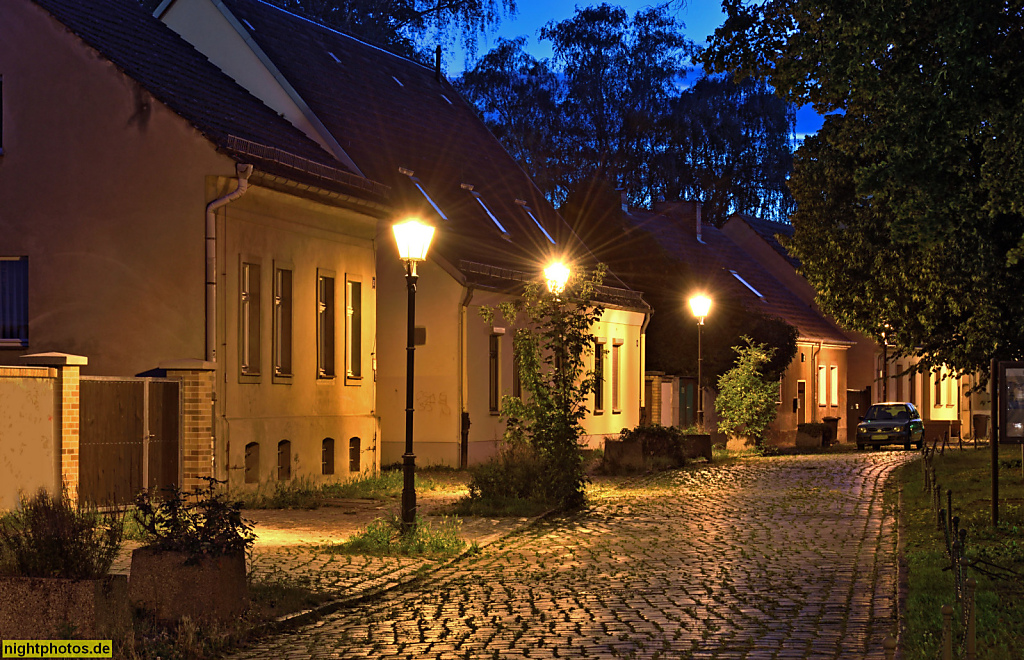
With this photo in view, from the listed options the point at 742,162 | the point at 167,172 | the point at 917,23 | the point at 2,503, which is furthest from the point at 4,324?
the point at 742,162

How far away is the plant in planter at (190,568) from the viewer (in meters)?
9.60

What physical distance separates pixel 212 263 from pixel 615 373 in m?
19.2

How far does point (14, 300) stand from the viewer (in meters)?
21.5

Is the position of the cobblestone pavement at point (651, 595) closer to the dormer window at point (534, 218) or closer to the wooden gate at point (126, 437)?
the wooden gate at point (126, 437)

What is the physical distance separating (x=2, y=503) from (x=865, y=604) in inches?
412

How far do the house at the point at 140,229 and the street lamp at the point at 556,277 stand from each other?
4.56 meters

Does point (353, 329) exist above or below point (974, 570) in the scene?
above

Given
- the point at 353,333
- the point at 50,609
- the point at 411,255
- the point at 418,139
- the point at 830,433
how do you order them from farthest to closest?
the point at 830,433, the point at 418,139, the point at 353,333, the point at 411,255, the point at 50,609

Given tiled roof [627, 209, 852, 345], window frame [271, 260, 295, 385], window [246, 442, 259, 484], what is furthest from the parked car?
window [246, 442, 259, 484]

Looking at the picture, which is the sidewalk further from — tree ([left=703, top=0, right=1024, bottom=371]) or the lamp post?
tree ([left=703, top=0, right=1024, bottom=371])

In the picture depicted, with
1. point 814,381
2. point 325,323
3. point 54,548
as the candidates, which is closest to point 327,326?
point 325,323

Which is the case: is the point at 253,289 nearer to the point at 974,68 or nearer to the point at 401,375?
the point at 401,375

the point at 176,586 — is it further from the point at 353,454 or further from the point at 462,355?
the point at 462,355

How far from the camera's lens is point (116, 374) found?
2070 centimetres
